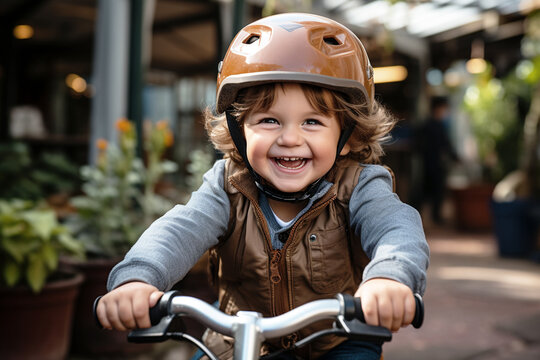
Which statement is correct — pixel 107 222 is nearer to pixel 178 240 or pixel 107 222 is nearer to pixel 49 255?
pixel 49 255

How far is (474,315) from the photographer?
4812 mm

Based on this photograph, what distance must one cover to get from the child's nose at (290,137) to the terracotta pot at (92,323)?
7.58ft

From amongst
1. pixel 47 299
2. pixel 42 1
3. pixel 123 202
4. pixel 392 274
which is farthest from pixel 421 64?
pixel 392 274

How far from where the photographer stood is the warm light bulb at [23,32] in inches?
384

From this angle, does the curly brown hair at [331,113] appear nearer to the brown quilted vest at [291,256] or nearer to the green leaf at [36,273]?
the brown quilted vest at [291,256]

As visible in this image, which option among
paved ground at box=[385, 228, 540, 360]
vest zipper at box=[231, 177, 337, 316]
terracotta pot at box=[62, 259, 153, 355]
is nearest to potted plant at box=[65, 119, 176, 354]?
terracotta pot at box=[62, 259, 153, 355]

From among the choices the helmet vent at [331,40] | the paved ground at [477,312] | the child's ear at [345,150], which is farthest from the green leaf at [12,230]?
the paved ground at [477,312]

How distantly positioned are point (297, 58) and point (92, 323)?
105 inches

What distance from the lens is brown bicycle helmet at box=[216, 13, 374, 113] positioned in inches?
65.7

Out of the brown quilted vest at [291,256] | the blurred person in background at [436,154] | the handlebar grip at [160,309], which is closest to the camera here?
the handlebar grip at [160,309]

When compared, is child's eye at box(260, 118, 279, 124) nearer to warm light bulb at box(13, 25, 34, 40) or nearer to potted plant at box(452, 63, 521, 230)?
potted plant at box(452, 63, 521, 230)

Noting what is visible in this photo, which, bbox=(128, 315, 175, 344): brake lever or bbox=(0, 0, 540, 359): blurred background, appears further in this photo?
bbox=(0, 0, 540, 359): blurred background

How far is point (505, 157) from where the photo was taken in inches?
378

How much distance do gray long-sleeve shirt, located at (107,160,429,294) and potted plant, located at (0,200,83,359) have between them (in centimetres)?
160
